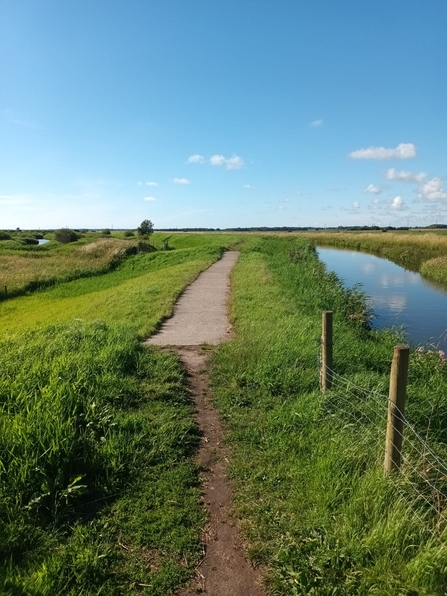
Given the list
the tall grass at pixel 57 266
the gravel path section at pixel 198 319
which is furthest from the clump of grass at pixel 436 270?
the tall grass at pixel 57 266

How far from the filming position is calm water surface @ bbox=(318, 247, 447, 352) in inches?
559

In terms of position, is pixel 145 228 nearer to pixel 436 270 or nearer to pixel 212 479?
pixel 436 270

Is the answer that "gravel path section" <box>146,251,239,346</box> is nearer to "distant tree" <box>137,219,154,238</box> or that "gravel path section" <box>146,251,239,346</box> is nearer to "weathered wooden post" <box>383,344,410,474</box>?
"weathered wooden post" <box>383,344,410,474</box>

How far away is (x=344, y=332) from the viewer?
9.15 metres

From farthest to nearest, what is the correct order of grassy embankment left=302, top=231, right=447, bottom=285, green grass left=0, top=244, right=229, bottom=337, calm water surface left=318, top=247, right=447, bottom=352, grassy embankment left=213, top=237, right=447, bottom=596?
grassy embankment left=302, top=231, right=447, bottom=285 < calm water surface left=318, top=247, right=447, bottom=352 < green grass left=0, top=244, right=229, bottom=337 < grassy embankment left=213, top=237, right=447, bottom=596

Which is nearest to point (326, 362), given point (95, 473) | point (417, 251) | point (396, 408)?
point (396, 408)

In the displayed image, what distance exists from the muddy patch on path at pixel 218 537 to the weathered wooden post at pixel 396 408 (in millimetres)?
1397

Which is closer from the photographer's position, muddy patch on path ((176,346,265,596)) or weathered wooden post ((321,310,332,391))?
muddy patch on path ((176,346,265,596))

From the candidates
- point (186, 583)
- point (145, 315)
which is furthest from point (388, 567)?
point (145, 315)

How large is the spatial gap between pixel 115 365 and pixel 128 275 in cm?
2019

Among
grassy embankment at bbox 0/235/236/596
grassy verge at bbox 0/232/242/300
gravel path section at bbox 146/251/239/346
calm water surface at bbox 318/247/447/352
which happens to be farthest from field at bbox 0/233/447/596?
grassy verge at bbox 0/232/242/300

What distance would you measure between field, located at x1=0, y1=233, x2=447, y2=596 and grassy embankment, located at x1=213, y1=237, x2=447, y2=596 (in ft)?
0.05

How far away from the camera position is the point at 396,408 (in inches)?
141

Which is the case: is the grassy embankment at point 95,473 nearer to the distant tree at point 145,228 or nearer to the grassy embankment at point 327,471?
the grassy embankment at point 327,471
